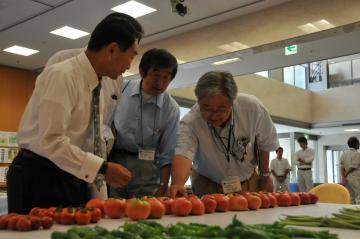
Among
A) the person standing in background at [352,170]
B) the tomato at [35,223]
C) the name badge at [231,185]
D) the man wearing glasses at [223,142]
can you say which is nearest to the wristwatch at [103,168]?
the tomato at [35,223]

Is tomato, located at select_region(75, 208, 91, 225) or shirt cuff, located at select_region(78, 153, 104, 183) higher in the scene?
shirt cuff, located at select_region(78, 153, 104, 183)

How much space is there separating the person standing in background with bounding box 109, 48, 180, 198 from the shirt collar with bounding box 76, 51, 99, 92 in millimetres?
507

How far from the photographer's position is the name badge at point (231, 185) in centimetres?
205

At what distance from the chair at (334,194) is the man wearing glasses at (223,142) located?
416 millimetres

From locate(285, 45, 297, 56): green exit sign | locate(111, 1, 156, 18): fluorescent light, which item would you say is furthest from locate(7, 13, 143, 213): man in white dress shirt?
locate(285, 45, 297, 56): green exit sign

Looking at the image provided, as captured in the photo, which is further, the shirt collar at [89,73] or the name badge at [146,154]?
the name badge at [146,154]

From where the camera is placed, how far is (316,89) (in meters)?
12.3

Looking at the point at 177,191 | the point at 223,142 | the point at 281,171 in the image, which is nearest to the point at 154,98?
the point at 223,142

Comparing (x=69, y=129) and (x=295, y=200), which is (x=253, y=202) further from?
(x=69, y=129)

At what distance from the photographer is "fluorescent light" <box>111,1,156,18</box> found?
176 inches

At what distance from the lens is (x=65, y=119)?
4.56ft

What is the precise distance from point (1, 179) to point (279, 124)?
708cm

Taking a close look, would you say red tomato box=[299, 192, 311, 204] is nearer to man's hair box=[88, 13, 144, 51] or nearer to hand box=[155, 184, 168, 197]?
hand box=[155, 184, 168, 197]

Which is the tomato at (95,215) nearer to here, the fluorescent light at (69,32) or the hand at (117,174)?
the hand at (117,174)
